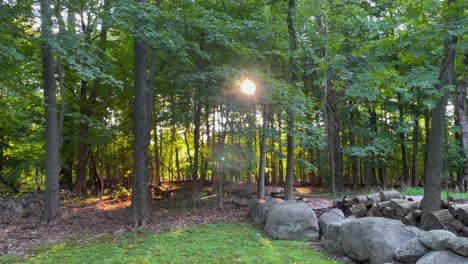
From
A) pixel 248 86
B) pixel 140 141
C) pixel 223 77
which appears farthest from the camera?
pixel 248 86

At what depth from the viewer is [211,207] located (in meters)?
11.6

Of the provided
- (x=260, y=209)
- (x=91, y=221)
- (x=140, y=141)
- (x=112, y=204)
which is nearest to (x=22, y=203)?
(x=112, y=204)

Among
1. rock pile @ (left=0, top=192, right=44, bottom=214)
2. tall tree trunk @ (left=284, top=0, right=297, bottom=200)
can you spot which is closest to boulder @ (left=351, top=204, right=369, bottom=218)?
tall tree trunk @ (left=284, top=0, right=297, bottom=200)

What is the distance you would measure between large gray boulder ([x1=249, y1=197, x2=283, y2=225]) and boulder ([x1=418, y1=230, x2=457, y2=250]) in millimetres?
4546

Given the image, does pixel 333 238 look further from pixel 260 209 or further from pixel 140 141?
pixel 140 141

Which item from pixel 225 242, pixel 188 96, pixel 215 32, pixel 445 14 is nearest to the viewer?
pixel 445 14

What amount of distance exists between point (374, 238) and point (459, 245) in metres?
1.31

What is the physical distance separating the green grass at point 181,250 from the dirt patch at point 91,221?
627 mm

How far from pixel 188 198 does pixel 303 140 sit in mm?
5247

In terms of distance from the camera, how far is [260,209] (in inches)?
363

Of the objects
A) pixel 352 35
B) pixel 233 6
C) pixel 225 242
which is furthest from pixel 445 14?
pixel 352 35

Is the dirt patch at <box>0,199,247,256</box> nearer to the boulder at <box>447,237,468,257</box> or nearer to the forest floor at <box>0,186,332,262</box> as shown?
the forest floor at <box>0,186,332,262</box>

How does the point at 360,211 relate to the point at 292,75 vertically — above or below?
below

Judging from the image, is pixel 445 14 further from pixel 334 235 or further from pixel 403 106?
pixel 403 106
